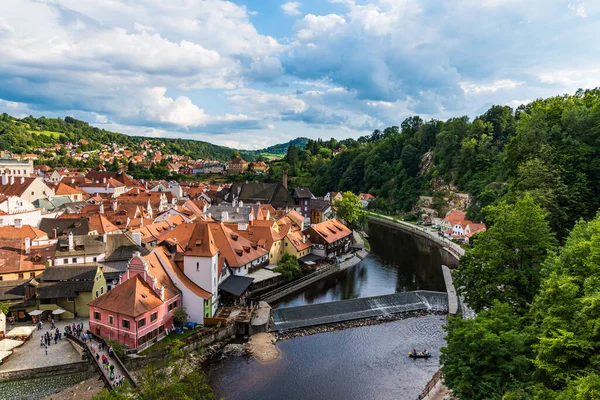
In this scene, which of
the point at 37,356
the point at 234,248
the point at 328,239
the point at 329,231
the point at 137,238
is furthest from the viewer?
the point at 329,231

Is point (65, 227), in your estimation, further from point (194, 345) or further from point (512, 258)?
point (512, 258)

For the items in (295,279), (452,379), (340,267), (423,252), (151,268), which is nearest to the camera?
(452,379)

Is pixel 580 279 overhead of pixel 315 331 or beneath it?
overhead

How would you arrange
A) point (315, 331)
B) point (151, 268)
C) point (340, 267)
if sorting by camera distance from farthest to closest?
point (340, 267)
point (315, 331)
point (151, 268)

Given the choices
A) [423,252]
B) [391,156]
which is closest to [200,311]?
[423,252]

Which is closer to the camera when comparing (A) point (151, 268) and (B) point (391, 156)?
(A) point (151, 268)

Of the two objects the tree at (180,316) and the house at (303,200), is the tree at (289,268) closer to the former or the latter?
the tree at (180,316)

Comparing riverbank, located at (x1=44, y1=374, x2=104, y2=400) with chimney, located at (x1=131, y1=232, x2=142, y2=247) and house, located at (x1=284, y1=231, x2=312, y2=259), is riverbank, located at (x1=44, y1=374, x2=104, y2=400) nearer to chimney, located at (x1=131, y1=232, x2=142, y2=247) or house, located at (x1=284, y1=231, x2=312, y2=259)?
chimney, located at (x1=131, y1=232, x2=142, y2=247)

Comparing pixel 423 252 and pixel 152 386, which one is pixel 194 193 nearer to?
pixel 423 252

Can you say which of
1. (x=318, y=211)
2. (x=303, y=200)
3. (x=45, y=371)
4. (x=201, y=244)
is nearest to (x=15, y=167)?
(x=303, y=200)
